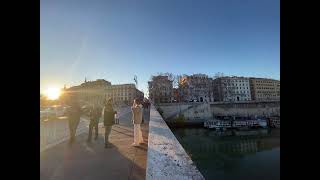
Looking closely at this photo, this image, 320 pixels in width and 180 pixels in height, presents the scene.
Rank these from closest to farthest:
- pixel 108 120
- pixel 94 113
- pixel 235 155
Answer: pixel 108 120 → pixel 94 113 → pixel 235 155

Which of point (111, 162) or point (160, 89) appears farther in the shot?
point (160, 89)

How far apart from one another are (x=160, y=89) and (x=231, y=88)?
31438 mm

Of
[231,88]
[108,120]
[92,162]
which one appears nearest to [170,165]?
[92,162]

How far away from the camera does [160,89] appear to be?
82.9m

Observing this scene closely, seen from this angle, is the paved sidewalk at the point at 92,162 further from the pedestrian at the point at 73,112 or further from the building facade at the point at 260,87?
the building facade at the point at 260,87

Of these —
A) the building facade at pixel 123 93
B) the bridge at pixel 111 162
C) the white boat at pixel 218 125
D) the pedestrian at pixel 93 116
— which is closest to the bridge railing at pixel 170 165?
the bridge at pixel 111 162

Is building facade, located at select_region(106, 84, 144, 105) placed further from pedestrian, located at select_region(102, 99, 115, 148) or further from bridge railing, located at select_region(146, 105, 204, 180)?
bridge railing, located at select_region(146, 105, 204, 180)

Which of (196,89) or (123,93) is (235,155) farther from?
(123,93)
